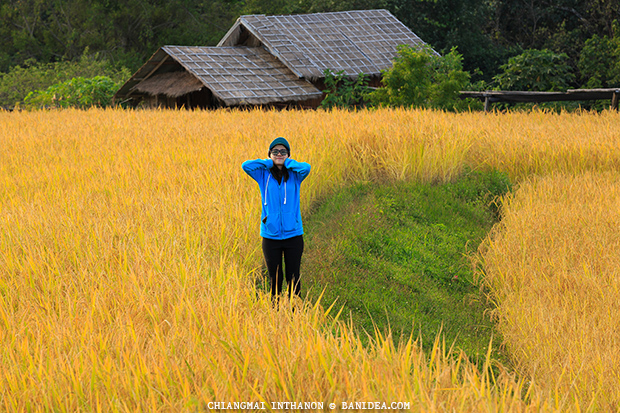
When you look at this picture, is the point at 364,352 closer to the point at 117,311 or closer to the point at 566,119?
the point at 117,311

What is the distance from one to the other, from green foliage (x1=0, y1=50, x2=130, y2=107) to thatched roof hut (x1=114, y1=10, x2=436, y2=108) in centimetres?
471

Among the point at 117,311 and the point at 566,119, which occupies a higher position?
the point at 566,119

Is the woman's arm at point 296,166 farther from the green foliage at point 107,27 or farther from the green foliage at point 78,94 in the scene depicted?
the green foliage at point 107,27

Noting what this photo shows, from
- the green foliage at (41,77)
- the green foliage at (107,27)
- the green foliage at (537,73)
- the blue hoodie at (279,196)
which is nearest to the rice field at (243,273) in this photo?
the blue hoodie at (279,196)

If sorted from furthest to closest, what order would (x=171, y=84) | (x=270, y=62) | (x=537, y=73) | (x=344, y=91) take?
(x=270, y=62), (x=537, y=73), (x=171, y=84), (x=344, y=91)

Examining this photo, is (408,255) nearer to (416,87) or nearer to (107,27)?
(416,87)

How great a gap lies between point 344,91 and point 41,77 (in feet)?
47.9

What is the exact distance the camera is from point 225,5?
29.4 meters

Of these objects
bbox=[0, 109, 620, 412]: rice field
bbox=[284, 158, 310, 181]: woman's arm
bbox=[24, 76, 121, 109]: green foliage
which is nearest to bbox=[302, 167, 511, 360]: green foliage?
bbox=[0, 109, 620, 412]: rice field

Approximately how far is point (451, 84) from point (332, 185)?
25.0 feet

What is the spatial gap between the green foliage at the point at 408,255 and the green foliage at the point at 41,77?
18.6 m

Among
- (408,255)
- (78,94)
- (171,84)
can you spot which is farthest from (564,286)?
(78,94)

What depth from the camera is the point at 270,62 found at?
18172 millimetres

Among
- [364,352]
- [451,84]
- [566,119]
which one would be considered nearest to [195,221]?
[364,352]
